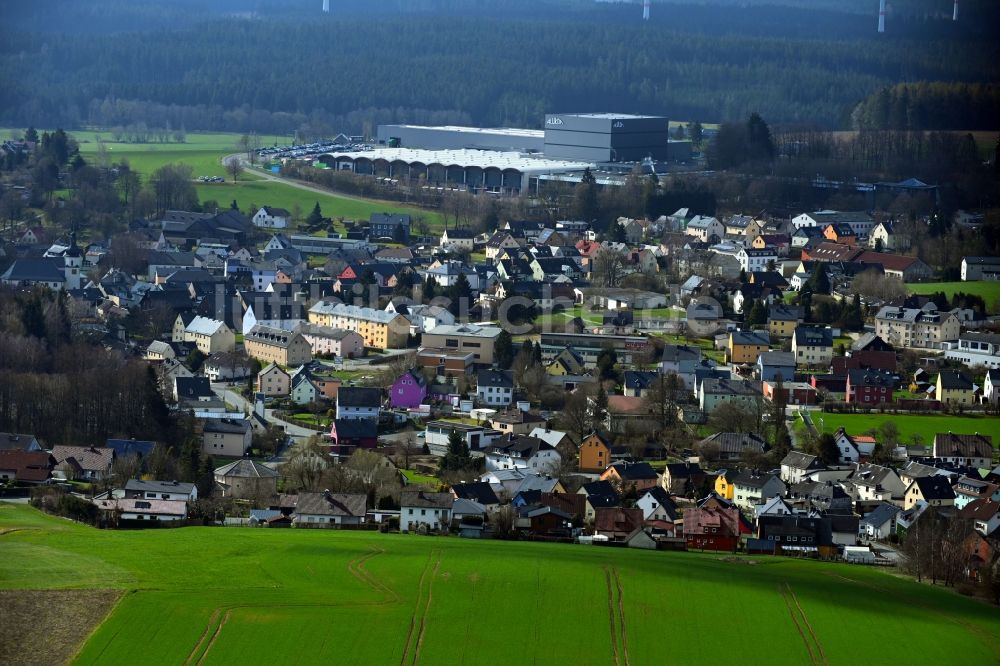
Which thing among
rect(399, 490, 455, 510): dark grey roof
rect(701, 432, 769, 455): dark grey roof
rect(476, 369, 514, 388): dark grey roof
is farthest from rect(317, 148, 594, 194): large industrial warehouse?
rect(399, 490, 455, 510): dark grey roof

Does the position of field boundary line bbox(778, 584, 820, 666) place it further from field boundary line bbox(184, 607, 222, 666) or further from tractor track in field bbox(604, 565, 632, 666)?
field boundary line bbox(184, 607, 222, 666)

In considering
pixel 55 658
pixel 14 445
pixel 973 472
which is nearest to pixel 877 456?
Result: pixel 973 472

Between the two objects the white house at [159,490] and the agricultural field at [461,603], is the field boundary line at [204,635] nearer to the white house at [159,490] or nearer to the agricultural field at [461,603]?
the agricultural field at [461,603]

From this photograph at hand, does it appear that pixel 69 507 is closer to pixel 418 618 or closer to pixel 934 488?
pixel 418 618

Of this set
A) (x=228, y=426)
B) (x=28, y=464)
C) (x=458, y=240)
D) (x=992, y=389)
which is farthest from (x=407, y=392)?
(x=458, y=240)

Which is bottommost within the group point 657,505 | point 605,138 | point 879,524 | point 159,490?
point 879,524

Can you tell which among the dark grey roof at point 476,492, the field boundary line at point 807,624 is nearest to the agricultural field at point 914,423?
the dark grey roof at point 476,492
